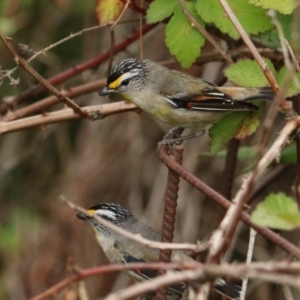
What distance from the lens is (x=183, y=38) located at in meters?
3.08

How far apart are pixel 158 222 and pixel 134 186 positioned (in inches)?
19.1

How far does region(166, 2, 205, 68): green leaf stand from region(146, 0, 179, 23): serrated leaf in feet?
0.11

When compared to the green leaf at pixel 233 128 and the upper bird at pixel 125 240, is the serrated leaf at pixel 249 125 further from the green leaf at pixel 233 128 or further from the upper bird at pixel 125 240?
the upper bird at pixel 125 240

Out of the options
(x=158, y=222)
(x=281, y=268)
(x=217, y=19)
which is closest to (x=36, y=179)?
(x=158, y=222)

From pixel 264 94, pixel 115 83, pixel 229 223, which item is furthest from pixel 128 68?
pixel 229 223

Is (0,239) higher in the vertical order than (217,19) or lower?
lower

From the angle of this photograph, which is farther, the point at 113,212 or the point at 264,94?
the point at 113,212

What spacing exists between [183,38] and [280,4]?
49 cm

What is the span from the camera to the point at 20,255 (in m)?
6.14

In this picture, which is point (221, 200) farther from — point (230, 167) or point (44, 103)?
point (44, 103)

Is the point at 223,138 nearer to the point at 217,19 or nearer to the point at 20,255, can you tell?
the point at 217,19

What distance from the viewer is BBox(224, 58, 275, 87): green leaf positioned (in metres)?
2.76

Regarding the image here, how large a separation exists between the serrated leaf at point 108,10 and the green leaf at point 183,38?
1.49 feet

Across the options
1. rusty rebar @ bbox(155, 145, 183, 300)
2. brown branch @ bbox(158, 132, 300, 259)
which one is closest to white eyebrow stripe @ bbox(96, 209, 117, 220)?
brown branch @ bbox(158, 132, 300, 259)
